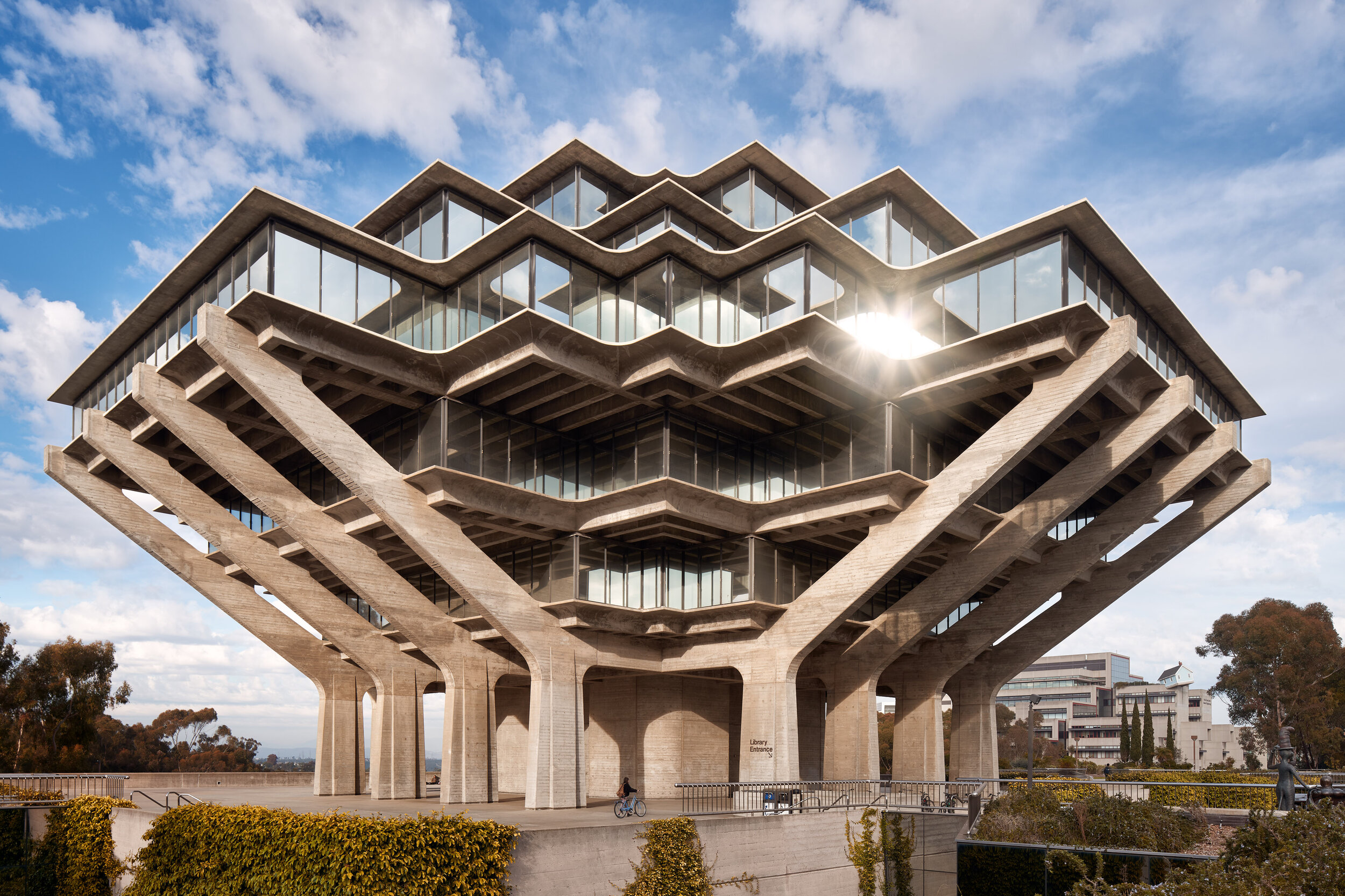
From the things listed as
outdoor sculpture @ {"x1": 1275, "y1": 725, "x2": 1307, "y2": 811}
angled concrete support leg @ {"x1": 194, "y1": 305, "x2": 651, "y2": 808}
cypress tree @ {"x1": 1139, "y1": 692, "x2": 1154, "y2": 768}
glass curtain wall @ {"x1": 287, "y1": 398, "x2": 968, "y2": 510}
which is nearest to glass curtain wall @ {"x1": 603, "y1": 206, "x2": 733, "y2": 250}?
glass curtain wall @ {"x1": 287, "y1": 398, "x2": 968, "y2": 510}

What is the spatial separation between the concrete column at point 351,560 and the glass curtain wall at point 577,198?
12.3 m

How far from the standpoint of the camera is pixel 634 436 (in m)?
33.8

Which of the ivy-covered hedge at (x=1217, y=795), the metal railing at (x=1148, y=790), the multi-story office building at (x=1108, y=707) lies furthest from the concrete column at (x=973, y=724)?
the multi-story office building at (x=1108, y=707)

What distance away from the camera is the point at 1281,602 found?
75375 mm

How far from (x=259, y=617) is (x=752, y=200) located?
25141mm

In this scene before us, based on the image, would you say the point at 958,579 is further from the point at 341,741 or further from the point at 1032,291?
the point at 341,741

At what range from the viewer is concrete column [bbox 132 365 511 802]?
3134cm

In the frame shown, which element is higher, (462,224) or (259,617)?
(462,224)

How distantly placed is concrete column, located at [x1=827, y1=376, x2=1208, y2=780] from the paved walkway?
23.6 ft

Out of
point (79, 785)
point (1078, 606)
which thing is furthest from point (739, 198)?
point (79, 785)

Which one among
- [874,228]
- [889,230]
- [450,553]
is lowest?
[450,553]

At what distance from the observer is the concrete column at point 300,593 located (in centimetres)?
3556

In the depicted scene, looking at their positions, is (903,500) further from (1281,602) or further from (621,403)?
(1281,602)

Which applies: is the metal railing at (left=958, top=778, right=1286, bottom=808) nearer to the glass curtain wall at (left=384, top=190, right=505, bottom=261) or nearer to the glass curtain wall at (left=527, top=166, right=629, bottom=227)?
the glass curtain wall at (left=527, top=166, right=629, bottom=227)
